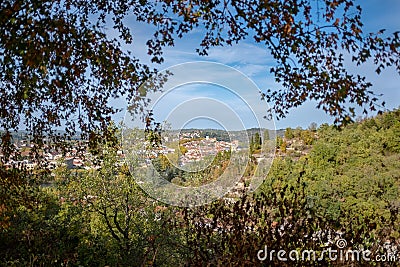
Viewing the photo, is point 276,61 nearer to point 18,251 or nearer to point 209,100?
point 209,100

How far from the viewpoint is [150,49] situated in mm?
2699

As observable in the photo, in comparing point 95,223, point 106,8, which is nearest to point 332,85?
point 106,8

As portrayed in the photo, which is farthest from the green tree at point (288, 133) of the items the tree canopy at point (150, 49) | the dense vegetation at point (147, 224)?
the tree canopy at point (150, 49)

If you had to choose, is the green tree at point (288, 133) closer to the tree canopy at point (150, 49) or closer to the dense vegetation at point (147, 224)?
the dense vegetation at point (147, 224)

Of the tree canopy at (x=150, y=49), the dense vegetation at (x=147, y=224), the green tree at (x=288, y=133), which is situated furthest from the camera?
the green tree at (x=288, y=133)

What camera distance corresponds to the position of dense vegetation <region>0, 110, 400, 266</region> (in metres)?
2.53

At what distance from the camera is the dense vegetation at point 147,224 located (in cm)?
253

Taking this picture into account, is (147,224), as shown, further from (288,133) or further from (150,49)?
(288,133)

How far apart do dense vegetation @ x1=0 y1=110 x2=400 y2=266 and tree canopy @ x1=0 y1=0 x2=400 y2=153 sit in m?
0.35

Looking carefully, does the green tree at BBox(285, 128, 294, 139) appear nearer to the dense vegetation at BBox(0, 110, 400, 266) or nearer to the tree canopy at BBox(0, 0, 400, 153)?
the dense vegetation at BBox(0, 110, 400, 266)

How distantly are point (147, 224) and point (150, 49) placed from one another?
3.43 metres

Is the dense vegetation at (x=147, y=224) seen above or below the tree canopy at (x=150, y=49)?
below

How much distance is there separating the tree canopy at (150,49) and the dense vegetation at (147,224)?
0.35m

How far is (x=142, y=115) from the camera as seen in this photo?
273 cm
